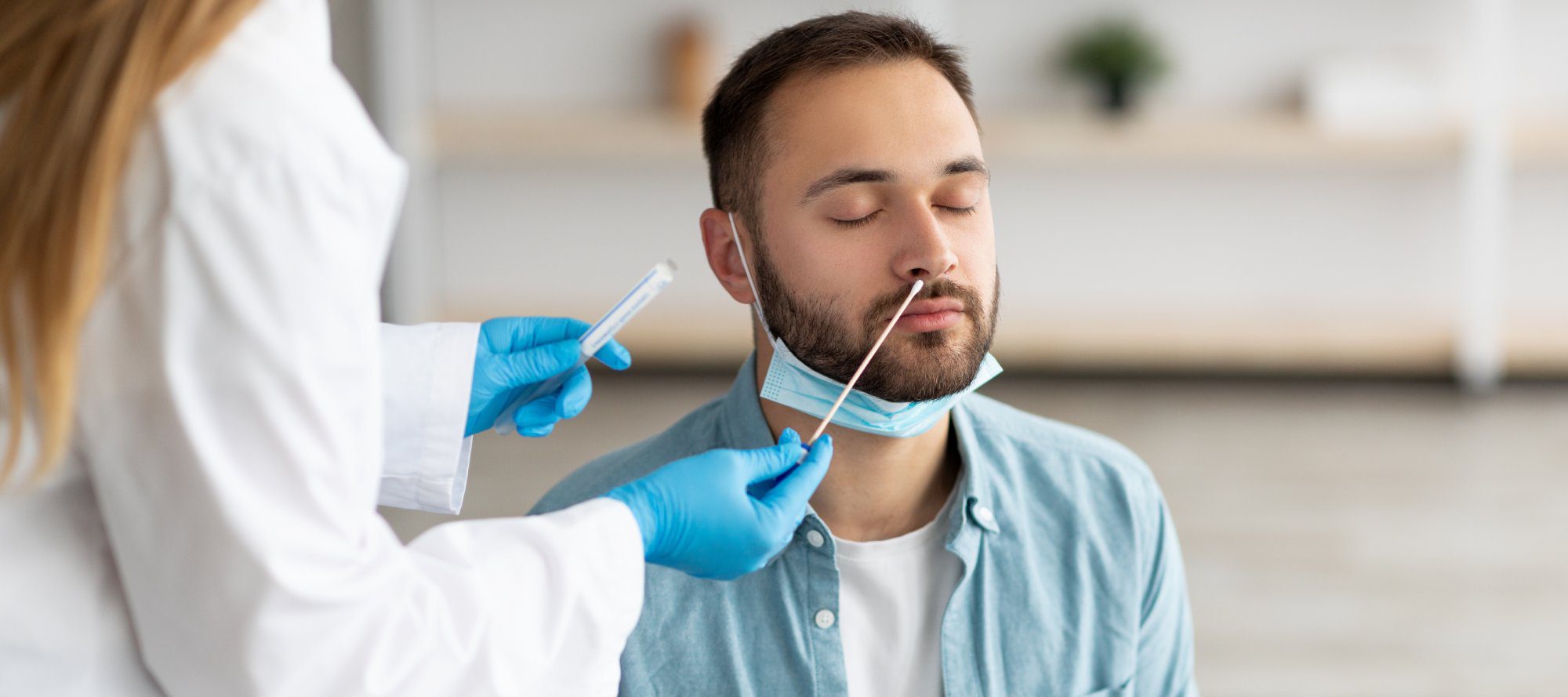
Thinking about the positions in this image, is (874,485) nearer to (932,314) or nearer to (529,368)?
(932,314)

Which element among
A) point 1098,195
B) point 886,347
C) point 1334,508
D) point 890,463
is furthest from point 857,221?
point 1098,195

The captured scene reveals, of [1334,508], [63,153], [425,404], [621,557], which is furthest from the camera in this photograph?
[1334,508]

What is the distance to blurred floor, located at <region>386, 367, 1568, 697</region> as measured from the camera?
9.05ft

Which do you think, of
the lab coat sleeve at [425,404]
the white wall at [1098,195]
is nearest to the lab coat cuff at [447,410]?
the lab coat sleeve at [425,404]

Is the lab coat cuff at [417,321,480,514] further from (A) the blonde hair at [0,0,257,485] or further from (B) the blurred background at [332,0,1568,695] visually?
(B) the blurred background at [332,0,1568,695]

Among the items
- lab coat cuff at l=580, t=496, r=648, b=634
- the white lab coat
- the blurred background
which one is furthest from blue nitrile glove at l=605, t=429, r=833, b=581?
the blurred background

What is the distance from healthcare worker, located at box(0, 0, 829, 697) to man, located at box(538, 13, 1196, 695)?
476 mm

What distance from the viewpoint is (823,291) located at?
1.46 metres

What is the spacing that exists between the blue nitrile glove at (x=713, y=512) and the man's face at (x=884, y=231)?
0.24m

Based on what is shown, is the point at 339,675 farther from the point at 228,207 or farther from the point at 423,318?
the point at 423,318

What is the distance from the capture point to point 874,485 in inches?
59.3

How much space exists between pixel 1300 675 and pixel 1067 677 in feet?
4.74

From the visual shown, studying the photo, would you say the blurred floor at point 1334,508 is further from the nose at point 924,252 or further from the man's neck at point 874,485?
the nose at point 924,252

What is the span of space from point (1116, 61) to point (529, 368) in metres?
3.52
